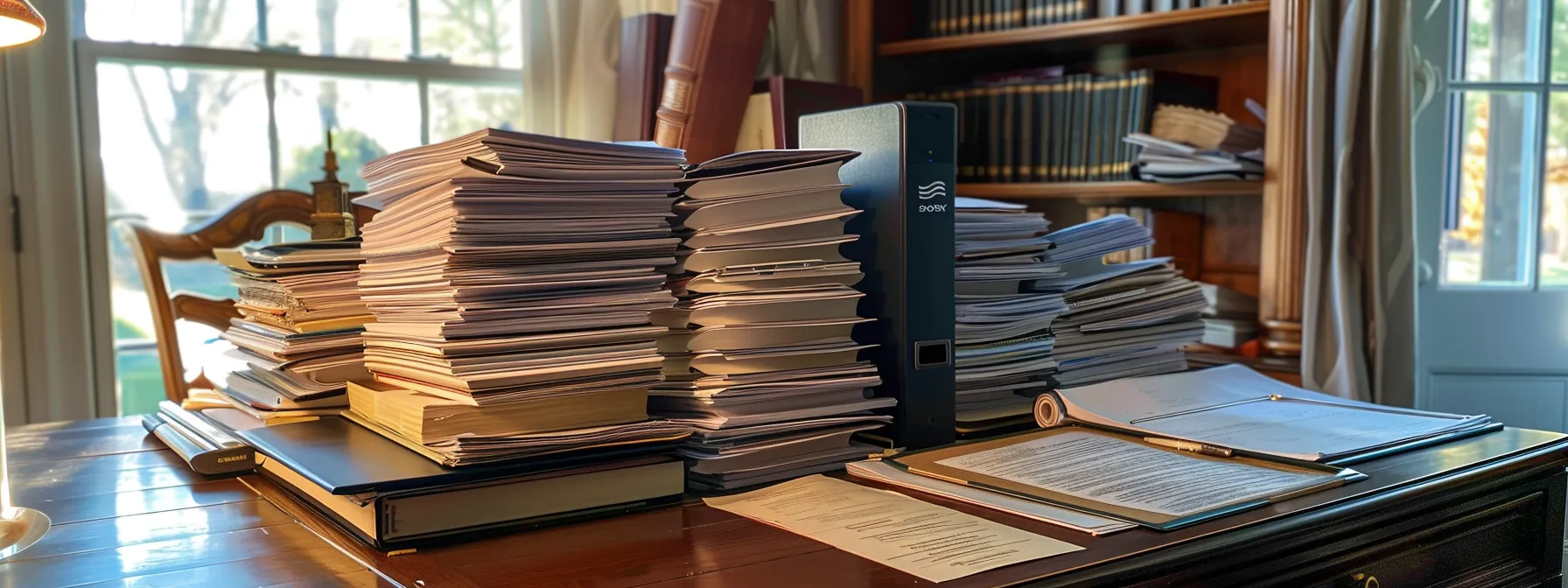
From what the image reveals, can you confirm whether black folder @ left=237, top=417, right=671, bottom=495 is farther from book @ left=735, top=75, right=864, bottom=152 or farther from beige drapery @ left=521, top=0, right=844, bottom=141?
beige drapery @ left=521, top=0, right=844, bottom=141

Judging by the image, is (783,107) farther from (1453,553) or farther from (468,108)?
(1453,553)

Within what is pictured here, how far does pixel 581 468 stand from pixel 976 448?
1.02 feet

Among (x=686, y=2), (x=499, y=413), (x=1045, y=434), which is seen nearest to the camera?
(x=499, y=413)

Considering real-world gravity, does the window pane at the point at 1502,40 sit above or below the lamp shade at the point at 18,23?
above

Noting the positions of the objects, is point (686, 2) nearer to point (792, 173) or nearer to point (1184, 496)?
point (792, 173)

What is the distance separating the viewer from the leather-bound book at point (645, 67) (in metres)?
2.31

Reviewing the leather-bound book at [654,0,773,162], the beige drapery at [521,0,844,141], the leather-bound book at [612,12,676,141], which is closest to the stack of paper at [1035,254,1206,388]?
the leather-bound book at [654,0,773,162]

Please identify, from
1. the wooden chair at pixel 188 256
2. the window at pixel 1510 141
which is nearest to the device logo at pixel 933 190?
the wooden chair at pixel 188 256

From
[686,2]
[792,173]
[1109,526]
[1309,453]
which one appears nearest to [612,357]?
[792,173]

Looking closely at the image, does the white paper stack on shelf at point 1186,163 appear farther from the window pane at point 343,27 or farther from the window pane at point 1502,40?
the window pane at point 343,27

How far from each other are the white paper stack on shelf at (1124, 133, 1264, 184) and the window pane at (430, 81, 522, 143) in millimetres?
1299

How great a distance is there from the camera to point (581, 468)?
776 mm

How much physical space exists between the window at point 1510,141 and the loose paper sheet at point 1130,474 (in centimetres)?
184

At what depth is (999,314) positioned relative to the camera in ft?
3.40
